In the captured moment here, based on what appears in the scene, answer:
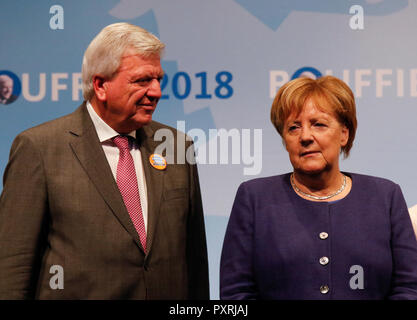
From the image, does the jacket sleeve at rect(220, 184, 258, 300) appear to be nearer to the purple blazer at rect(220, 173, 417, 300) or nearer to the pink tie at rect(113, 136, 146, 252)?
the purple blazer at rect(220, 173, 417, 300)

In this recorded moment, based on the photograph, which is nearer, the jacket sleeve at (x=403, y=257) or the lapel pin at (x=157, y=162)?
the jacket sleeve at (x=403, y=257)

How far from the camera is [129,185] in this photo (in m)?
2.37

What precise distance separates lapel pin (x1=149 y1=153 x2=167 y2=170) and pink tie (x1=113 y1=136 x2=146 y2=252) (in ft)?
0.26

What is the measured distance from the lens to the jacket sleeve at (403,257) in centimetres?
216

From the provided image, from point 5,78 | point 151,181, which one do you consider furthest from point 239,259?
point 5,78

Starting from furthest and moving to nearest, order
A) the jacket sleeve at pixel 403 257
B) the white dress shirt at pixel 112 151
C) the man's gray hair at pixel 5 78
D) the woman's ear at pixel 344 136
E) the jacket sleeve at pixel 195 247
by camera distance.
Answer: the man's gray hair at pixel 5 78
the jacket sleeve at pixel 195 247
the white dress shirt at pixel 112 151
the woman's ear at pixel 344 136
the jacket sleeve at pixel 403 257

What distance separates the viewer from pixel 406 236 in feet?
7.22

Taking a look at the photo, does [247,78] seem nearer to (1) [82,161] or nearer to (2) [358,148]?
(2) [358,148]

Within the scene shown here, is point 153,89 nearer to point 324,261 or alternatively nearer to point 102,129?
point 102,129

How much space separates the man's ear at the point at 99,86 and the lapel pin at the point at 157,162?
0.30m

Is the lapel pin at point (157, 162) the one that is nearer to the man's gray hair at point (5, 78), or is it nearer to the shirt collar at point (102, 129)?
the shirt collar at point (102, 129)

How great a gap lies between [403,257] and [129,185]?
1015 millimetres

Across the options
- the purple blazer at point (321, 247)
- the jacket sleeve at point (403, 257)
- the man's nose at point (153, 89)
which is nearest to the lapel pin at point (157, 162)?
the man's nose at point (153, 89)
